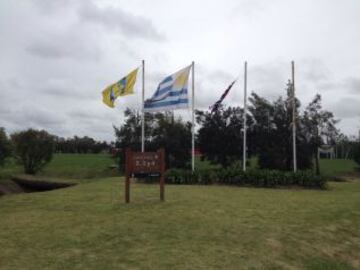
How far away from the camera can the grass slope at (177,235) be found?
22.1 ft

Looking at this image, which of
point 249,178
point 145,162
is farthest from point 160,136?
point 145,162

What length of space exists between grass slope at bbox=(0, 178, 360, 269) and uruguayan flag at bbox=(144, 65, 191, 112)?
366 inches

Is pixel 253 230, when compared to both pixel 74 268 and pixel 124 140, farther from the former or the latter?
pixel 124 140

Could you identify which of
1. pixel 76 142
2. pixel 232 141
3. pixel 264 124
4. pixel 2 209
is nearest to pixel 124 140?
pixel 232 141

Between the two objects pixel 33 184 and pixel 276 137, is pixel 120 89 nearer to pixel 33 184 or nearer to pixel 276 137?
pixel 33 184

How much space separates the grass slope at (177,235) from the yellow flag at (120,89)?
377 inches

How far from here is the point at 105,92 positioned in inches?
849

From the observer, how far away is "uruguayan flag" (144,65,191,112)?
21.2 m

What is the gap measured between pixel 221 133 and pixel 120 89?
8.51 meters

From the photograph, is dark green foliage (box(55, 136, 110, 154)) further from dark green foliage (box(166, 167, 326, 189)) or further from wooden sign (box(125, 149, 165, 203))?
wooden sign (box(125, 149, 165, 203))

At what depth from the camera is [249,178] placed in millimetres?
19141

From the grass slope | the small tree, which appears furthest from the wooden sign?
the small tree

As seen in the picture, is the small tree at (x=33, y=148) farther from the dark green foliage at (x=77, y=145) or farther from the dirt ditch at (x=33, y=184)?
the dark green foliage at (x=77, y=145)

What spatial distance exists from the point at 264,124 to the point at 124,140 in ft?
30.2
